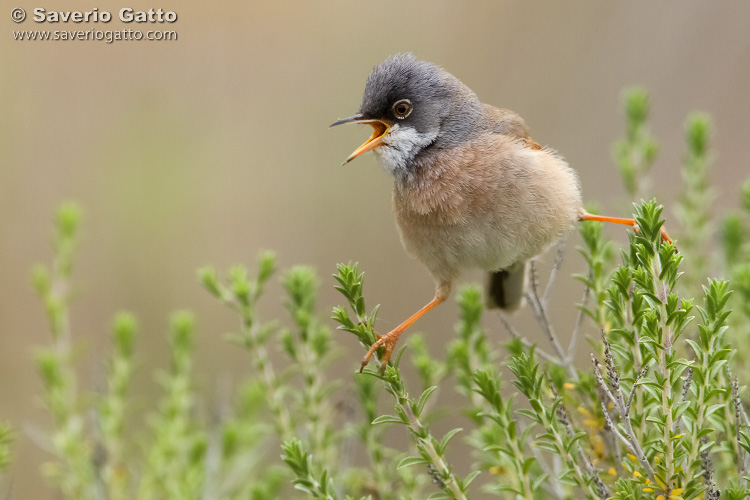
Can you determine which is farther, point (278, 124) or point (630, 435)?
point (278, 124)

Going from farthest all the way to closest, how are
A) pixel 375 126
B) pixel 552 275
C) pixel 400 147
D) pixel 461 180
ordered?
1. pixel 375 126
2. pixel 400 147
3. pixel 461 180
4. pixel 552 275

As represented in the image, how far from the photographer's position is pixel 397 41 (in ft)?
22.0

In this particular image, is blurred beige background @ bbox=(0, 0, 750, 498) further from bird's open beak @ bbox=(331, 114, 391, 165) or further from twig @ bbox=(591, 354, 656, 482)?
twig @ bbox=(591, 354, 656, 482)

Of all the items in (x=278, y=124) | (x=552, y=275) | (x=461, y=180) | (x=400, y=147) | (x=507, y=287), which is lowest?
(x=552, y=275)

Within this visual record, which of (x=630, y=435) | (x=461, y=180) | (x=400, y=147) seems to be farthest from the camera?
(x=400, y=147)

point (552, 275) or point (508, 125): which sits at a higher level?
point (508, 125)

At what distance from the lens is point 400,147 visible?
3258 millimetres

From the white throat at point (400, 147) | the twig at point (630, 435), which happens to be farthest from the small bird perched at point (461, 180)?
the twig at point (630, 435)

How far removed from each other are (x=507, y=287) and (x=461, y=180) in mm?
720

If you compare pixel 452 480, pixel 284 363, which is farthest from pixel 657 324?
pixel 284 363

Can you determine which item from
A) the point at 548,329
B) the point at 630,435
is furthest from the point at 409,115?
the point at 630,435

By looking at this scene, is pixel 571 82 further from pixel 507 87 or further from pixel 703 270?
pixel 703 270

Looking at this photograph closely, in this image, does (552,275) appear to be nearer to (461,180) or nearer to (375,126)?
(461,180)

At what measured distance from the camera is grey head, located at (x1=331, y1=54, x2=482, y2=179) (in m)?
3.26
